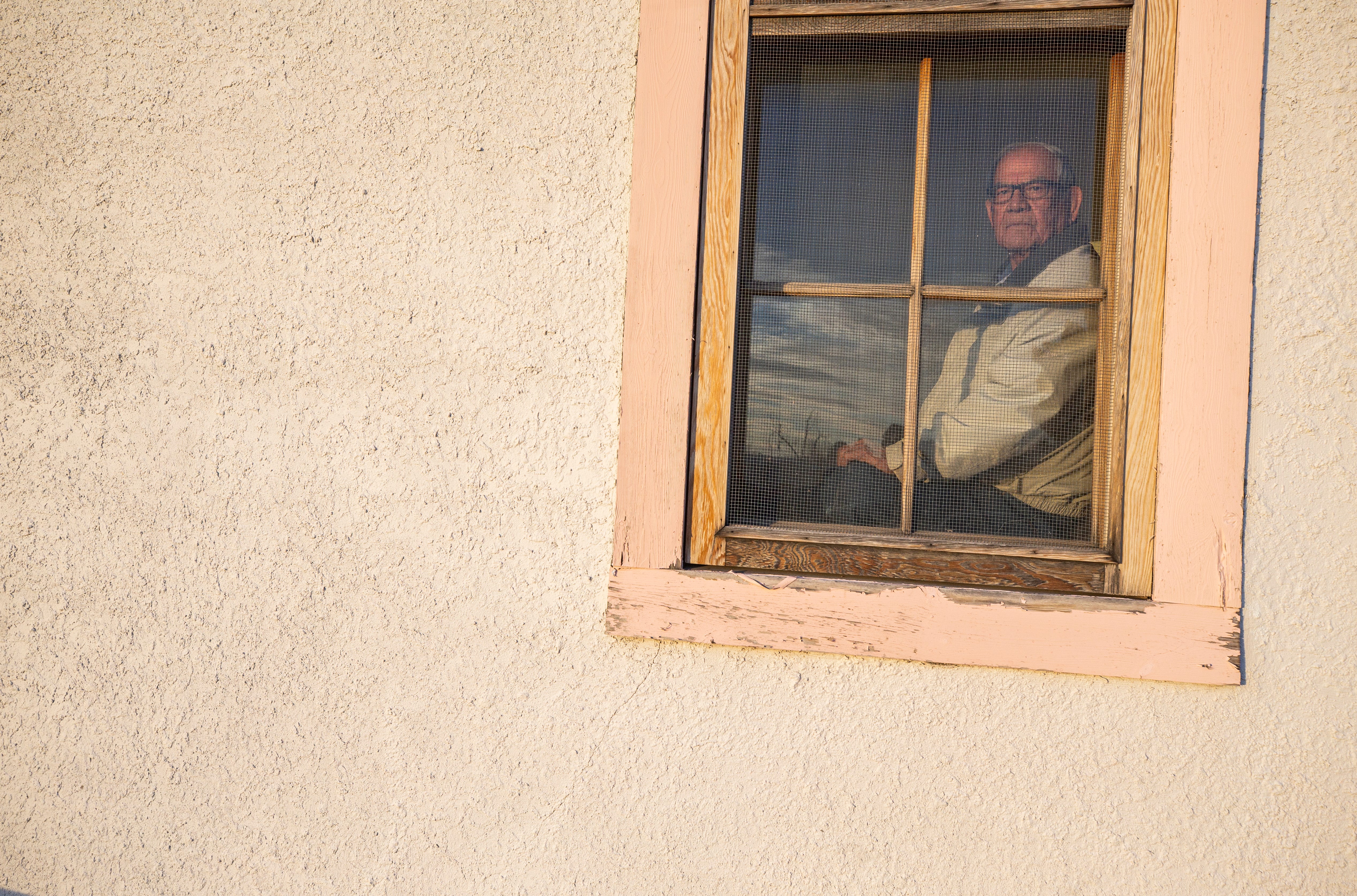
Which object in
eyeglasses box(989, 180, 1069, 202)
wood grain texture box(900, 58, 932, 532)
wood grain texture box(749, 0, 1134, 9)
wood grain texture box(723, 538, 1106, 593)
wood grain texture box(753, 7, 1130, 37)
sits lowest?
wood grain texture box(723, 538, 1106, 593)

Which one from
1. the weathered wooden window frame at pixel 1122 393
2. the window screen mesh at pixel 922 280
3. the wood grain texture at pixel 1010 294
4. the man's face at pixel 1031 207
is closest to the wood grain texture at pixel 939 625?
the weathered wooden window frame at pixel 1122 393

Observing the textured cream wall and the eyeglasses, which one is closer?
the textured cream wall

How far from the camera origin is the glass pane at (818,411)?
153 centimetres

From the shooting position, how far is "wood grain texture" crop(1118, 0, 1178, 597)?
1.38 m

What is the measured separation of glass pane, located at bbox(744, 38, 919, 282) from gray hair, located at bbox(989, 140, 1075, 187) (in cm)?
21

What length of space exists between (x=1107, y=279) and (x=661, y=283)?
33.4 inches

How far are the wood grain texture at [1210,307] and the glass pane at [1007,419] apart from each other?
144 mm

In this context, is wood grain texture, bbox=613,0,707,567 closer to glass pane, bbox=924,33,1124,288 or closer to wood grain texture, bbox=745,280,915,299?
wood grain texture, bbox=745,280,915,299

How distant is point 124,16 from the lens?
1671 mm

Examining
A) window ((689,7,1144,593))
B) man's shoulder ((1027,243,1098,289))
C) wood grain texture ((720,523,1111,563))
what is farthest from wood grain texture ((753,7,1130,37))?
wood grain texture ((720,523,1111,563))

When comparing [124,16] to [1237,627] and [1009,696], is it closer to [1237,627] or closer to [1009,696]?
[1009,696]

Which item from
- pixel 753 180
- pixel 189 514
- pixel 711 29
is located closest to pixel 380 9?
pixel 711 29

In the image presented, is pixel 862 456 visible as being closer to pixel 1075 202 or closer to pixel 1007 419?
pixel 1007 419

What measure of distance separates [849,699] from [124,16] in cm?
209
